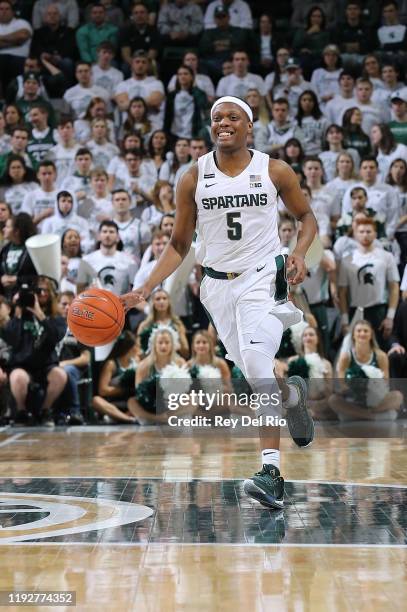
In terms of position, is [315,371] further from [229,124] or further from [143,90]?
[143,90]

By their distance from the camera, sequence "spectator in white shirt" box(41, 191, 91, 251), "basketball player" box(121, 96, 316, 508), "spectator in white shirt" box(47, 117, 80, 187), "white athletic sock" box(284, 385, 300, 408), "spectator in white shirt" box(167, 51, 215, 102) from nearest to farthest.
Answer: "basketball player" box(121, 96, 316, 508)
"white athletic sock" box(284, 385, 300, 408)
"spectator in white shirt" box(41, 191, 91, 251)
"spectator in white shirt" box(47, 117, 80, 187)
"spectator in white shirt" box(167, 51, 215, 102)

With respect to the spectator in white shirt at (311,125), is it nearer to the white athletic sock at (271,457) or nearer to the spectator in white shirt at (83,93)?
the spectator in white shirt at (83,93)

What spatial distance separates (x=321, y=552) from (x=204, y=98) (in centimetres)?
A: 1125

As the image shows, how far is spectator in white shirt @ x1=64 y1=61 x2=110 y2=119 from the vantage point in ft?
52.2

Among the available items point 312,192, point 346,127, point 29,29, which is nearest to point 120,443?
point 312,192

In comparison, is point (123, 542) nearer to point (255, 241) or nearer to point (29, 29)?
point (255, 241)

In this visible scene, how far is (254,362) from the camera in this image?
251 inches

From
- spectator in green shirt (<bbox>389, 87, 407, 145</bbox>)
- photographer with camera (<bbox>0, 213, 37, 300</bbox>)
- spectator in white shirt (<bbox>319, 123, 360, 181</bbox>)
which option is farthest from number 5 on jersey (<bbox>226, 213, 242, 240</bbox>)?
spectator in green shirt (<bbox>389, 87, 407, 145</bbox>)

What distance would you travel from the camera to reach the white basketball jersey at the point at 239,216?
6.55m

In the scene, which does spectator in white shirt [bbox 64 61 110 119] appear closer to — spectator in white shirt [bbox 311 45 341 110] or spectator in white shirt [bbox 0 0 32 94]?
spectator in white shirt [bbox 0 0 32 94]

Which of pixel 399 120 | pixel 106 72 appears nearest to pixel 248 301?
pixel 399 120

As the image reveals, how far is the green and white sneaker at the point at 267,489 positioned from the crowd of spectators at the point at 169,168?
5.37 metres

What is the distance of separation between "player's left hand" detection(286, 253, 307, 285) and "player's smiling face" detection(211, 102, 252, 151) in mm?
773

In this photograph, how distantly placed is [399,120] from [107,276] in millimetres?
4885
